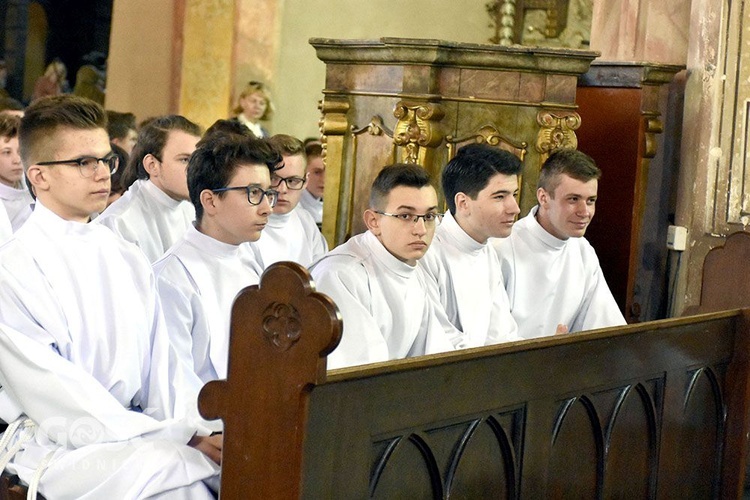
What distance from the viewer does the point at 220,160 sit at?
400cm

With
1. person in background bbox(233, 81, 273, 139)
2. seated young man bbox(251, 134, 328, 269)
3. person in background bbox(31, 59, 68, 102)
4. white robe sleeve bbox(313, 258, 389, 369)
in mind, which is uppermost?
person in background bbox(31, 59, 68, 102)

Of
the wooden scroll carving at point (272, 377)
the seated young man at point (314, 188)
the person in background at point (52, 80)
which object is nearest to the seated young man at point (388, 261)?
the wooden scroll carving at point (272, 377)

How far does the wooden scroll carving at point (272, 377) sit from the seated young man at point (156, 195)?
2.46 meters

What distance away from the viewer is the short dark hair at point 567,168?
17.2 ft

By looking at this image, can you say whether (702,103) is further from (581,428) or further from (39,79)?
(39,79)

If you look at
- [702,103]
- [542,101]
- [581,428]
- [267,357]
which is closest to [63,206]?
[267,357]

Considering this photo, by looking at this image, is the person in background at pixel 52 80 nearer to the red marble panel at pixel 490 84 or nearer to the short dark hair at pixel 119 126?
the short dark hair at pixel 119 126

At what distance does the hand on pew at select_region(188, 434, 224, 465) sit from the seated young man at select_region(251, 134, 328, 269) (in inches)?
80.8

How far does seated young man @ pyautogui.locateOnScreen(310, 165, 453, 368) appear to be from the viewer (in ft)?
13.4

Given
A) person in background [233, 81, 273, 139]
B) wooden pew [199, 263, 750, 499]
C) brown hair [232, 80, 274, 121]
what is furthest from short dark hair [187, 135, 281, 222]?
brown hair [232, 80, 274, 121]

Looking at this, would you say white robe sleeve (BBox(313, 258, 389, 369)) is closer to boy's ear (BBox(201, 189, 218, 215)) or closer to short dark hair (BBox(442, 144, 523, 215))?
boy's ear (BBox(201, 189, 218, 215))

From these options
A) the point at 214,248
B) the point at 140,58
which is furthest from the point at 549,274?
the point at 140,58

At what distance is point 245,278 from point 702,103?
3.18m

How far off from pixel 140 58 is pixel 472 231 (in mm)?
6807
